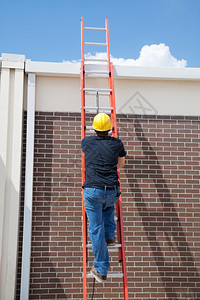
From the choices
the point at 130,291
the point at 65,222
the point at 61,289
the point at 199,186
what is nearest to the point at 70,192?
the point at 65,222

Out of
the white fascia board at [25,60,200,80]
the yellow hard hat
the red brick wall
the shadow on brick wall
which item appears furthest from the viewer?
the white fascia board at [25,60,200,80]

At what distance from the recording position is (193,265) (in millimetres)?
4988

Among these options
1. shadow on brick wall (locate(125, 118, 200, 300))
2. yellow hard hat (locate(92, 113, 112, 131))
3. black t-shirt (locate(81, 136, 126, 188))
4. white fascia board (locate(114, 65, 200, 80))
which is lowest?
shadow on brick wall (locate(125, 118, 200, 300))

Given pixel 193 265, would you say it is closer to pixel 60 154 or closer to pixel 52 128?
pixel 60 154

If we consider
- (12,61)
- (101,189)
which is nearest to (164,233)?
(101,189)

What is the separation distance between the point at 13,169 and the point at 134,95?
2.31 m

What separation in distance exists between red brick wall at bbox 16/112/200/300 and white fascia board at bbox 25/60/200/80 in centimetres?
67

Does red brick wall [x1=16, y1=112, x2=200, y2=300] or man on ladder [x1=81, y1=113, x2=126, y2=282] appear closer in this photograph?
man on ladder [x1=81, y1=113, x2=126, y2=282]

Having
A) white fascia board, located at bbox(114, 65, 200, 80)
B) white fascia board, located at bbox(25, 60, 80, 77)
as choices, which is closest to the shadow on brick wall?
white fascia board, located at bbox(114, 65, 200, 80)

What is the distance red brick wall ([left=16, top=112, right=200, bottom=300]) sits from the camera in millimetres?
4742

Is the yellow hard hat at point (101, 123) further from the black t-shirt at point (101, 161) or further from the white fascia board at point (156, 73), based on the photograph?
the white fascia board at point (156, 73)

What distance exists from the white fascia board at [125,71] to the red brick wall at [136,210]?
2.21 feet

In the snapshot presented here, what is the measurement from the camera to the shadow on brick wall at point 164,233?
4910 mm

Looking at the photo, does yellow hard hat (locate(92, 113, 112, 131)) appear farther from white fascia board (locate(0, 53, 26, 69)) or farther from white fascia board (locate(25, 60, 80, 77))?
white fascia board (locate(0, 53, 26, 69))
